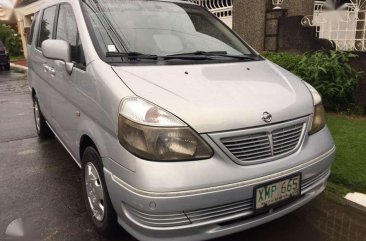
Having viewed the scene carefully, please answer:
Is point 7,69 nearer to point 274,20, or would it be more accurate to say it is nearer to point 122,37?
point 274,20

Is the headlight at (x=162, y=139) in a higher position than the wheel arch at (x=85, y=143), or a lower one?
higher

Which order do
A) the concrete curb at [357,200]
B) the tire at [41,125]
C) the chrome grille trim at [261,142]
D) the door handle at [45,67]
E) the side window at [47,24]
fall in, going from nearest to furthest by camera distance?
the chrome grille trim at [261,142], the concrete curb at [357,200], the door handle at [45,67], the side window at [47,24], the tire at [41,125]

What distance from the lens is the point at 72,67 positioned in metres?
3.02

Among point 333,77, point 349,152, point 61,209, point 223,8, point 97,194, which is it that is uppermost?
point 223,8

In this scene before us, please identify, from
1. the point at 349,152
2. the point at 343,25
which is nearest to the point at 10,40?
the point at 343,25

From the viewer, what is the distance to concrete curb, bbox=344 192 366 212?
3199 millimetres

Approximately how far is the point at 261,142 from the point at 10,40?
2728 cm

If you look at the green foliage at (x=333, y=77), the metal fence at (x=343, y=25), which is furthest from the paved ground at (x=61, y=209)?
the metal fence at (x=343, y=25)

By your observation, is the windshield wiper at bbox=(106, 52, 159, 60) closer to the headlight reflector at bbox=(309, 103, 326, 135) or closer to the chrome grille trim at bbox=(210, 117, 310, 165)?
the chrome grille trim at bbox=(210, 117, 310, 165)

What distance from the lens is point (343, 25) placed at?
21.1 ft

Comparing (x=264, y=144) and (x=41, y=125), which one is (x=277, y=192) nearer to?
(x=264, y=144)

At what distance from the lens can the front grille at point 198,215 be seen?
212 centimetres

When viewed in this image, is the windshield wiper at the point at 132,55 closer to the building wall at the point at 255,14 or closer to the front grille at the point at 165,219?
the front grille at the point at 165,219

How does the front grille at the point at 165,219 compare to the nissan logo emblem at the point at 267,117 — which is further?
the nissan logo emblem at the point at 267,117
